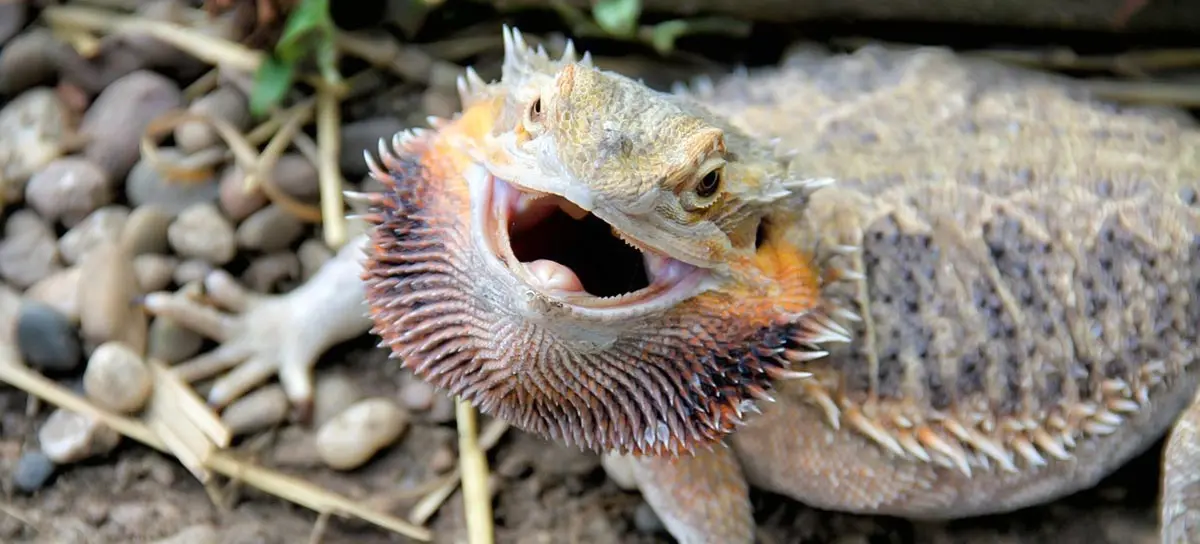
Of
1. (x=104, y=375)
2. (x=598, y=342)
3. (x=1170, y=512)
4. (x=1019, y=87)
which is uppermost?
(x=1019, y=87)

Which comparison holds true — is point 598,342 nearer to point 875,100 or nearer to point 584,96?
point 584,96

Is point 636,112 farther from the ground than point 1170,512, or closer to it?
farther from the ground

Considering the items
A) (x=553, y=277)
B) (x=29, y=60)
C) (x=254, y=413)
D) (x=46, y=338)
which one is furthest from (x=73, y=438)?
(x=553, y=277)

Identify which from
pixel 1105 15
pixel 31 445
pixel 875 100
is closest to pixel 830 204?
pixel 875 100

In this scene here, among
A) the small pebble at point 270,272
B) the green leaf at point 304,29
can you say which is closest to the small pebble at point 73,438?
the small pebble at point 270,272

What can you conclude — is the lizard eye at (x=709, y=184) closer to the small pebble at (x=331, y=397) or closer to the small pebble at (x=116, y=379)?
the small pebble at (x=331, y=397)

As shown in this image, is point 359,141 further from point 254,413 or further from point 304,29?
point 254,413
